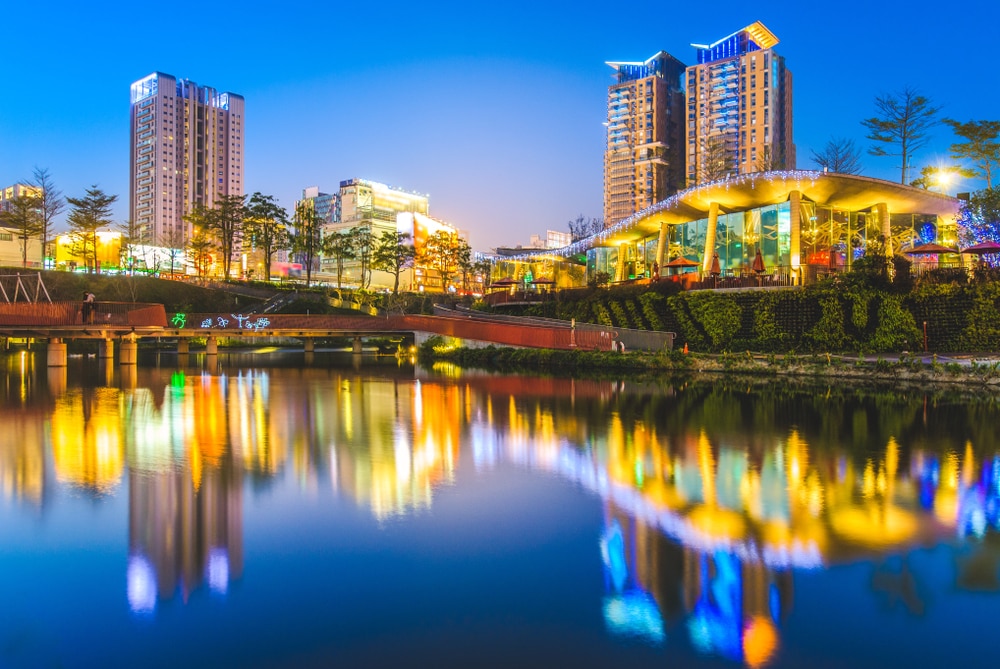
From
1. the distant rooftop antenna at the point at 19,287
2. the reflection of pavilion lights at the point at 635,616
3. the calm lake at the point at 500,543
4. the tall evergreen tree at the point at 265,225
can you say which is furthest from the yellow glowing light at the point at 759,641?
the tall evergreen tree at the point at 265,225

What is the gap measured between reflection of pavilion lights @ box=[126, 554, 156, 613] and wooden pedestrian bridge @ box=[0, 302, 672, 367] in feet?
88.6

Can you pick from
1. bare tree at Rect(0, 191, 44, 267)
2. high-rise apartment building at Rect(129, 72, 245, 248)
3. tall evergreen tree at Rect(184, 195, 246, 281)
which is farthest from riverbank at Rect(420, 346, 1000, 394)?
high-rise apartment building at Rect(129, 72, 245, 248)

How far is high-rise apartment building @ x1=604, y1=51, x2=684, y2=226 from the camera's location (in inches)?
5846

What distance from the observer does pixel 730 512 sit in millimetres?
8203

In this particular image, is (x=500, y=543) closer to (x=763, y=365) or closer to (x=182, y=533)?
(x=182, y=533)

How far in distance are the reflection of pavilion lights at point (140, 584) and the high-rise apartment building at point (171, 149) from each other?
177m

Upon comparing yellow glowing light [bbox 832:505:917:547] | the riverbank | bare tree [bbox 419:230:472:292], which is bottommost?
yellow glowing light [bbox 832:505:917:547]

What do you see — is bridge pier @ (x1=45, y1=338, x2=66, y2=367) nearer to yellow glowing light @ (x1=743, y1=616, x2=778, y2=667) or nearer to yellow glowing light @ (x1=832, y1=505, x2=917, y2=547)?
yellow glowing light @ (x1=832, y1=505, x2=917, y2=547)

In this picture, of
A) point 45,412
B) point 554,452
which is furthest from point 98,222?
point 554,452

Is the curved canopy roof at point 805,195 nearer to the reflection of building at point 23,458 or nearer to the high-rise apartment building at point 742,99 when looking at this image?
the reflection of building at point 23,458

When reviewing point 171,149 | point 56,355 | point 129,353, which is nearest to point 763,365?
point 129,353

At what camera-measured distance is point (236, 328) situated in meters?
37.2

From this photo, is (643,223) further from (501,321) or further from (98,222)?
(98,222)

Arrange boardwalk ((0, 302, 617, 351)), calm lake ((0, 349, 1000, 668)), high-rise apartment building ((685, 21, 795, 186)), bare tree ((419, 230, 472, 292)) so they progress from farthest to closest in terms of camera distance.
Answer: high-rise apartment building ((685, 21, 795, 186)) → bare tree ((419, 230, 472, 292)) → boardwalk ((0, 302, 617, 351)) → calm lake ((0, 349, 1000, 668))
